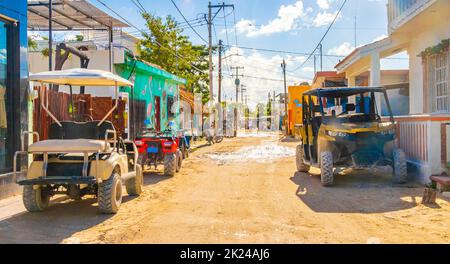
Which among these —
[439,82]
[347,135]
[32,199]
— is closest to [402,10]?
[439,82]

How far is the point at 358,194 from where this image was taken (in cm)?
902

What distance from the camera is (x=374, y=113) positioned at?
11.6m

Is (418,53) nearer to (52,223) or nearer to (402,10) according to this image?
(402,10)

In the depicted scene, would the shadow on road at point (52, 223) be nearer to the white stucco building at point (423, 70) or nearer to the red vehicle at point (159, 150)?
the red vehicle at point (159, 150)

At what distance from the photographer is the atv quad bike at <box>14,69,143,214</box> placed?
23.4 feet

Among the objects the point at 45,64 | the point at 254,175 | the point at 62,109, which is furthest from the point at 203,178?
the point at 45,64

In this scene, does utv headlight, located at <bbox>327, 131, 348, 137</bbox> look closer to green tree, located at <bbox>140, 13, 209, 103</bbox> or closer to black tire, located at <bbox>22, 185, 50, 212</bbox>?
black tire, located at <bbox>22, 185, 50, 212</bbox>

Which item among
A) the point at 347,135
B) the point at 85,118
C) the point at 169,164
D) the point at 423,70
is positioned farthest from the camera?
the point at 423,70

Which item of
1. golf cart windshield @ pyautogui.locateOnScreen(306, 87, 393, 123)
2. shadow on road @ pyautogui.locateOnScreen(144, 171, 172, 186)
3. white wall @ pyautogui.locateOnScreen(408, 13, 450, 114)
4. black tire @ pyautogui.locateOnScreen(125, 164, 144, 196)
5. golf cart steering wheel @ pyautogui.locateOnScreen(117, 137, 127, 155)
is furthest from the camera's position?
white wall @ pyautogui.locateOnScreen(408, 13, 450, 114)

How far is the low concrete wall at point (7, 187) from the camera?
8930 millimetres

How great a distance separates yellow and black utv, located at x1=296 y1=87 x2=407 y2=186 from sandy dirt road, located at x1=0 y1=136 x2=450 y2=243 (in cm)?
54

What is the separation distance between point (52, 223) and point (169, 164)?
5712 millimetres

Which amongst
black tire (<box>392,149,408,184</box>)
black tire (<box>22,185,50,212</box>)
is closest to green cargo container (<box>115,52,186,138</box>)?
black tire (<box>22,185,50,212</box>)

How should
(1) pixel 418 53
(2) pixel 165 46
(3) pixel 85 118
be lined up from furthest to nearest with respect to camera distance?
1. (2) pixel 165 46
2. (1) pixel 418 53
3. (3) pixel 85 118
